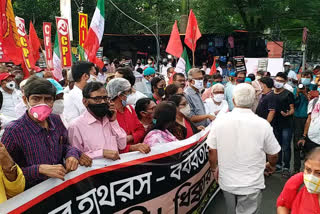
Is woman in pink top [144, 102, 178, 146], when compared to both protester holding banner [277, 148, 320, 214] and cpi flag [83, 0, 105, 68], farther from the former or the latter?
cpi flag [83, 0, 105, 68]

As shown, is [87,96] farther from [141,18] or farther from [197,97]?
[141,18]

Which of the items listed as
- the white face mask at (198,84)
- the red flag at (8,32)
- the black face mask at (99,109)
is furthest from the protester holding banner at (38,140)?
the white face mask at (198,84)

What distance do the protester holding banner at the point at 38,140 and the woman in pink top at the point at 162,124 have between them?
2.94 ft

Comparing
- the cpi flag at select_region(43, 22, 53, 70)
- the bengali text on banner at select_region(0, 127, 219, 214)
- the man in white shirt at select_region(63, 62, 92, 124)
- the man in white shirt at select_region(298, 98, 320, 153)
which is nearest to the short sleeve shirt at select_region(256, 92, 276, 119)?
the man in white shirt at select_region(298, 98, 320, 153)

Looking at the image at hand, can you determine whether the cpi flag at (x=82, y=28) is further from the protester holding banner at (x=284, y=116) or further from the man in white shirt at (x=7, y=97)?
the protester holding banner at (x=284, y=116)

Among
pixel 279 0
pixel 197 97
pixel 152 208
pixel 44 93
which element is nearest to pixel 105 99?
pixel 44 93

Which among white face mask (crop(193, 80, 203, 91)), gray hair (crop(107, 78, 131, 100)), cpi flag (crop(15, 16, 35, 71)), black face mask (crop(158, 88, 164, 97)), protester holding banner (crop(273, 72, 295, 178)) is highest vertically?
cpi flag (crop(15, 16, 35, 71))

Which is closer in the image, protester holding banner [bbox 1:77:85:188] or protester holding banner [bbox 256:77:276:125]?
protester holding banner [bbox 1:77:85:188]

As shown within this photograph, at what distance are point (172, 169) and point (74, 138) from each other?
94 centimetres

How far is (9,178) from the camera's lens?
1.88m

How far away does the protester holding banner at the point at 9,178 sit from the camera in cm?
180

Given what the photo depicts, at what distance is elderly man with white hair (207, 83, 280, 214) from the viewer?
2.88 meters

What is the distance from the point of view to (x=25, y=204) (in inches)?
76.3

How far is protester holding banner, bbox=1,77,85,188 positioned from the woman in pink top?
897 mm
